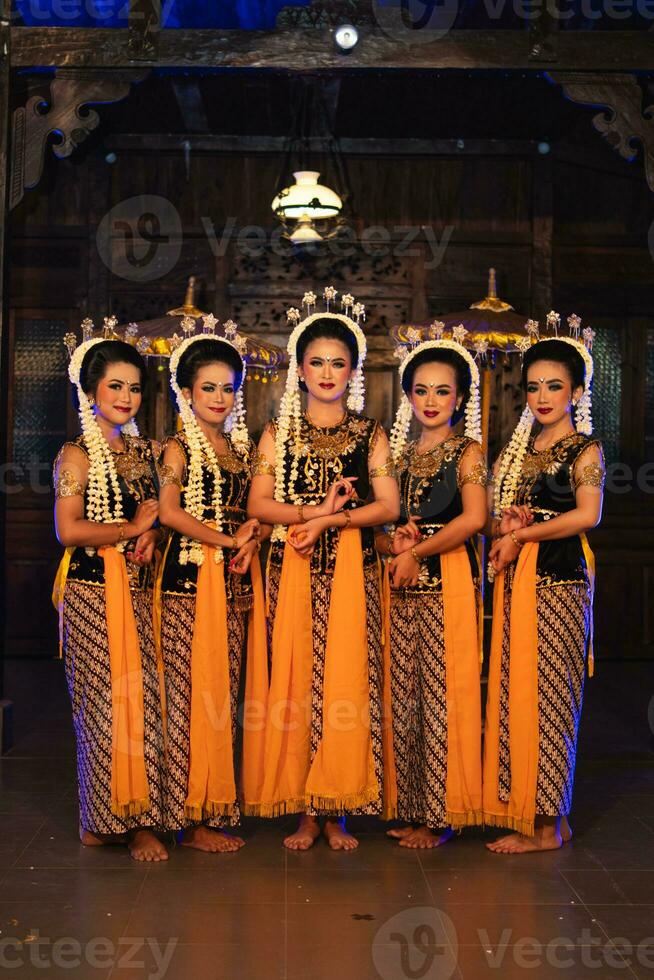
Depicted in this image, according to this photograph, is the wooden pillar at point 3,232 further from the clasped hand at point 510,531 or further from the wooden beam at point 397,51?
the clasped hand at point 510,531

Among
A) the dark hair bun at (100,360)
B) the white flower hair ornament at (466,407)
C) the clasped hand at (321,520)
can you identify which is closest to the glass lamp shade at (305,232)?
the white flower hair ornament at (466,407)

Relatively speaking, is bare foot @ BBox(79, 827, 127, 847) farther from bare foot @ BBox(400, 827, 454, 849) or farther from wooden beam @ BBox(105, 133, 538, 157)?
wooden beam @ BBox(105, 133, 538, 157)

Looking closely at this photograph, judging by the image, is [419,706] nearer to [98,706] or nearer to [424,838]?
[424,838]

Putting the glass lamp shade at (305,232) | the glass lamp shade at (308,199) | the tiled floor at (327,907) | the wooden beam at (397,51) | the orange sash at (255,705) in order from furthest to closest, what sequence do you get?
the glass lamp shade at (305,232) < the glass lamp shade at (308,199) < the wooden beam at (397,51) < the orange sash at (255,705) < the tiled floor at (327,907)

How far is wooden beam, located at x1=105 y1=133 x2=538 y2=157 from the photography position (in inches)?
295

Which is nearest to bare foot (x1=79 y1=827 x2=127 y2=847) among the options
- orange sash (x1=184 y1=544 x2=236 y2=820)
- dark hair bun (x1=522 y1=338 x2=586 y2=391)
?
orange sash (x1=184 y1=544 x2=236 y2=820)

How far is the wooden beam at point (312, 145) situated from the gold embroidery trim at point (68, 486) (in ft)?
13.8

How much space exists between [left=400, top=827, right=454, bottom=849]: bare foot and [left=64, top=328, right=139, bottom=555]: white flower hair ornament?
1.38 m

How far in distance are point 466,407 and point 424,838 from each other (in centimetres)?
150

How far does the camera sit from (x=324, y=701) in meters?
3.95

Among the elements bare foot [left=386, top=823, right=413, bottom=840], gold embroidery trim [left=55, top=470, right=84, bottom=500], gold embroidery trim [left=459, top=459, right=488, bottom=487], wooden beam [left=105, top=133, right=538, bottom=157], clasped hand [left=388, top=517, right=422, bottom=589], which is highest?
wooden beam [left=105, top=133, right=538, bottom=157]

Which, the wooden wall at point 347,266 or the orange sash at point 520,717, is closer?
the orange sash at point 520,717

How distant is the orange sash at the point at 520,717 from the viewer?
154 inches

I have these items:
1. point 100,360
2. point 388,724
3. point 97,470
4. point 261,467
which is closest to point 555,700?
point 388,724
